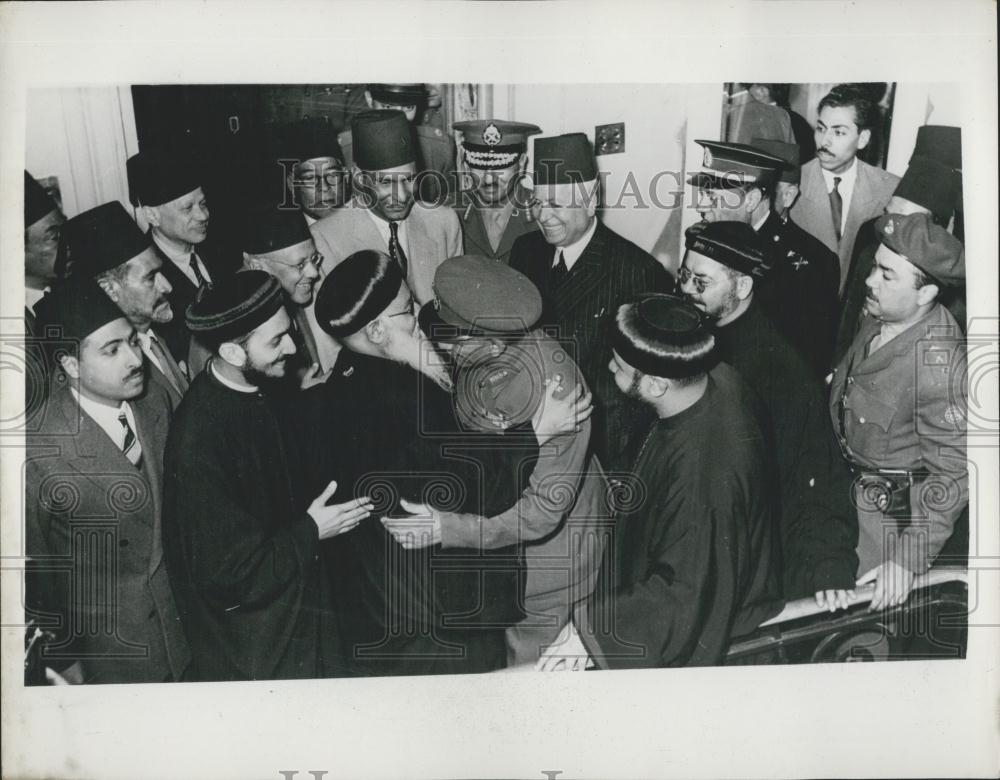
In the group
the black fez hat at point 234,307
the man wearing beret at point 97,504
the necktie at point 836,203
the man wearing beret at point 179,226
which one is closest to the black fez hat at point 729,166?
the necktie at point 836,203

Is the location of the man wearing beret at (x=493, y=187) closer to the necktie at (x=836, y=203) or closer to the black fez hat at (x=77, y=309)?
the necktie at (x=836, y=203)

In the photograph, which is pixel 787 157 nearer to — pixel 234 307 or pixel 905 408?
pixel 905 408

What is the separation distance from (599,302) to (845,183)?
89 cm

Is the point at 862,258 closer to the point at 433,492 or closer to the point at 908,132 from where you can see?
the point at 908,132

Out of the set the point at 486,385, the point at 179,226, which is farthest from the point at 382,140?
the point at 486,385

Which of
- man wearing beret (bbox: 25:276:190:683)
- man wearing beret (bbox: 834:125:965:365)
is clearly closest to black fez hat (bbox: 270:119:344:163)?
man wearing beret (bbox: 25:276:190:683)

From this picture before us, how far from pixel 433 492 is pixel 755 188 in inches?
55.2

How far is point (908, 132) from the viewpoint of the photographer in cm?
294

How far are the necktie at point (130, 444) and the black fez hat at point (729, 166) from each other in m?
1.89

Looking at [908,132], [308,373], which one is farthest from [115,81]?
[908,132]

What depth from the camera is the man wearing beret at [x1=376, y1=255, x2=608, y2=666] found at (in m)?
2.82

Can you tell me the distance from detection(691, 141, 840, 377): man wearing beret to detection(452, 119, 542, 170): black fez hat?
0.56 metres

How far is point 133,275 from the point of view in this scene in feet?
9.08

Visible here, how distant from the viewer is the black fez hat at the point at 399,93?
279 centimetres
